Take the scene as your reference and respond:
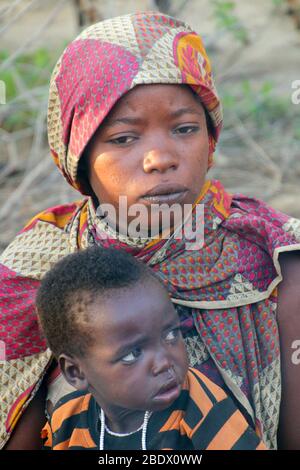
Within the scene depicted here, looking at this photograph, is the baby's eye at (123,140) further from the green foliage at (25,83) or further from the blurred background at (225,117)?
the green foliage at (25,83)

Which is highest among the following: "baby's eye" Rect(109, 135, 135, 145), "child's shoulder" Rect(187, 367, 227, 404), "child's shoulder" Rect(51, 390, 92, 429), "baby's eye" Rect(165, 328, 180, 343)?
"baby's eye" Rect(109, 135, 135, 145)

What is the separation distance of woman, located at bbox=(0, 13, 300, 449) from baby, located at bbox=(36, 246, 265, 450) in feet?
0.69

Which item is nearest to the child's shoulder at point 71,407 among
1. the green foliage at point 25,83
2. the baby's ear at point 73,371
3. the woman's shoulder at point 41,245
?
the baby's ear at point 73,371

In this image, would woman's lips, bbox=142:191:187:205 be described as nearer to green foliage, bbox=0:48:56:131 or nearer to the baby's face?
the baby's face

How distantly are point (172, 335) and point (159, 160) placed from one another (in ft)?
1.42

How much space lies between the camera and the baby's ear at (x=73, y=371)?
191cm

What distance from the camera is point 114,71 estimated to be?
2113mm

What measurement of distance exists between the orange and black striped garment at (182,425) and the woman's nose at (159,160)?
0.50m

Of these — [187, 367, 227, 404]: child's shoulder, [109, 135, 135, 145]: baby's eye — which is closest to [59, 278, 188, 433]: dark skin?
[187, 367, 227, 404]: child's shoulder

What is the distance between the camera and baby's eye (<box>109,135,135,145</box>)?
2096 mm

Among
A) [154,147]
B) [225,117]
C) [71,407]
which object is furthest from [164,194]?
[225,117]

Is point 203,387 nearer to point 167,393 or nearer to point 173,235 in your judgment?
point 167,393
